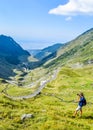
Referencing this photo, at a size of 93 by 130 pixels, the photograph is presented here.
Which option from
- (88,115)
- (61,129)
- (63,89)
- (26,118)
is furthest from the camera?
(63,89)

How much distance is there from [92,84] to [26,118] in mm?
91821

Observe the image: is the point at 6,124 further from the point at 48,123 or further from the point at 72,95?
the point at 72,95

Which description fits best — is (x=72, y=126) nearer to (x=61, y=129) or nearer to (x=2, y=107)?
(x=61, y=129)

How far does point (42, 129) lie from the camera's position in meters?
37.7

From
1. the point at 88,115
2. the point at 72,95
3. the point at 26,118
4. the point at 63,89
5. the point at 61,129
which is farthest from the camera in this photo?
the point at 63,89

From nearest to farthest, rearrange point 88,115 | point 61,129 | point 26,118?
point 61,129
point 26,118
point 88,115

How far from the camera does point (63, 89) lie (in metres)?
128

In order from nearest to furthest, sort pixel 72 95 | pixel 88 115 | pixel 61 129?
1. pixel 61 129
2. pixel 88 115
3. pixel 72 95

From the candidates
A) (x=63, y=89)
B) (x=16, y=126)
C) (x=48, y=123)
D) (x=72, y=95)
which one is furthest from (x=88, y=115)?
(x=63, y=89)

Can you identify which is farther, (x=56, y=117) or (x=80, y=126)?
(x=56, y=117)

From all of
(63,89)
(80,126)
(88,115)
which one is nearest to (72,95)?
(63,89)

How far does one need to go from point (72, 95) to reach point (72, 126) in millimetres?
66608

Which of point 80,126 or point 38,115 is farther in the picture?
point 38,115

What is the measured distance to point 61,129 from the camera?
37.3 meters
